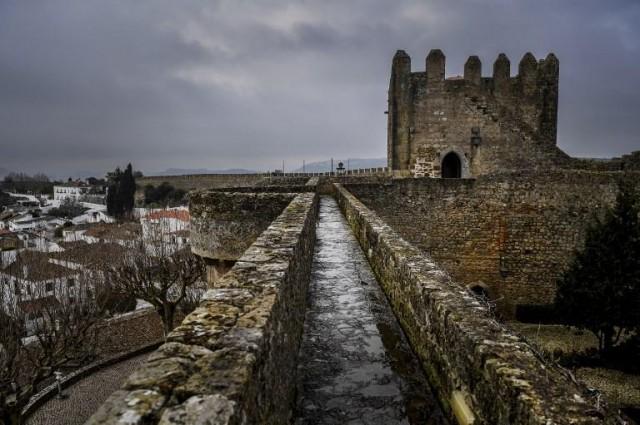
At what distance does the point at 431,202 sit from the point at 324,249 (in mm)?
9465

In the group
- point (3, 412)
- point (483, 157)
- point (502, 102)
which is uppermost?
point (502, 102)

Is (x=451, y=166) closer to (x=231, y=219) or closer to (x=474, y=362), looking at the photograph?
(x=231, y=219)

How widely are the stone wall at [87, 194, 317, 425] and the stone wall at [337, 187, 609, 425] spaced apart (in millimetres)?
1034

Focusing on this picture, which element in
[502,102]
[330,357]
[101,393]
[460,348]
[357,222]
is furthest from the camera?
[502,102]

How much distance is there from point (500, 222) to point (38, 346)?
1950cm

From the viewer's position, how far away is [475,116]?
21.3 meters

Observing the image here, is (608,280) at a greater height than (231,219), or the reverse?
(231,219)

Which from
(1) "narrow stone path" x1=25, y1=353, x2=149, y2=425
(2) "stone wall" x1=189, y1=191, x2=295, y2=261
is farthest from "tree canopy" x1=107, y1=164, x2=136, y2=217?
(2) "stone wall" x1=189, y1=191, x2=295, y2=261

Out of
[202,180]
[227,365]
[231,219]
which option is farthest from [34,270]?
[202,180]

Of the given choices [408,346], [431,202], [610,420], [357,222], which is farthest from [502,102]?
[610,420]

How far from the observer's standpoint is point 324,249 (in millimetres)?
7766

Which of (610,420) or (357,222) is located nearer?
(610,420)

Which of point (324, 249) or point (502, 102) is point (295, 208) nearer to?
point (324, 249)

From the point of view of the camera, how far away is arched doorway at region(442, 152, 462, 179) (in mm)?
22442
